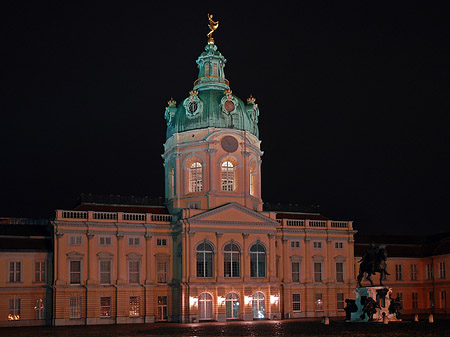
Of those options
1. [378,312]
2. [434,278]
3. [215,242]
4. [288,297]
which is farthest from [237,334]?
[434,278]

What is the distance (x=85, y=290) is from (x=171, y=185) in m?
14.8

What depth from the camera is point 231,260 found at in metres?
69.9

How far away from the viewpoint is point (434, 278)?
81250 mm

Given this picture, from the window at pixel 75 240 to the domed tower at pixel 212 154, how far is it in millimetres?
10895

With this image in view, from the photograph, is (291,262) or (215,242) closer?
(215,242)

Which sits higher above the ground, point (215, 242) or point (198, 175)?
point (198, 175)

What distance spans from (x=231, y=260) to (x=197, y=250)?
348cm

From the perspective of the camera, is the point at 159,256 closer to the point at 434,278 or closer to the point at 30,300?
the point at 30,300

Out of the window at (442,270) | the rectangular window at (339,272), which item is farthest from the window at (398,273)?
the rectangular window at (339,272)

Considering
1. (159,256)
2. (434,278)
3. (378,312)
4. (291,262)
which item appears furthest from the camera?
(434,278)


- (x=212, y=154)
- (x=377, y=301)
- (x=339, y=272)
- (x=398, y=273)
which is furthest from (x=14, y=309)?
(x=398, y=273)

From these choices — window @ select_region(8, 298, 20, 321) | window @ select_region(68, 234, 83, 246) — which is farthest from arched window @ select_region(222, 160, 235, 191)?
window @ select_region(8, 298, 20, 321)

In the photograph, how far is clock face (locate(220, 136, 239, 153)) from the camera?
73625 mm

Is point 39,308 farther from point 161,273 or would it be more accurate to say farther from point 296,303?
point 296,303
